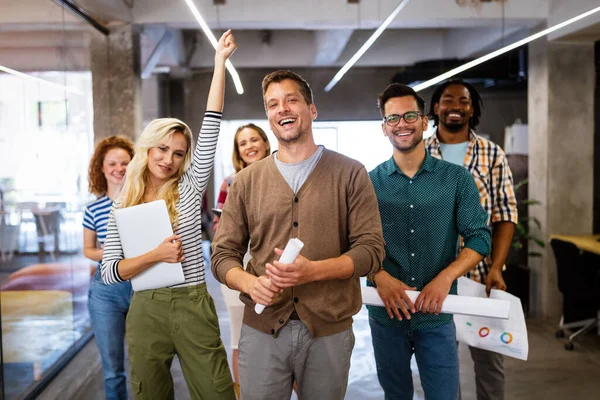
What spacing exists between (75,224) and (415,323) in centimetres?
315

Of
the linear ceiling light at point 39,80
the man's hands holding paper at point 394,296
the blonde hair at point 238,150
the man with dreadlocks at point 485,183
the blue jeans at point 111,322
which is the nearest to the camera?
the man's hands holding paper at point 394,296

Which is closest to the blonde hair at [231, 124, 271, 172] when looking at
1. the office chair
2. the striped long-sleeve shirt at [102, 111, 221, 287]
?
the striped long-sleeve shirt at [102, 111, 221, 287]

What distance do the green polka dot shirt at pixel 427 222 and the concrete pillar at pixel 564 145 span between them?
149 inches

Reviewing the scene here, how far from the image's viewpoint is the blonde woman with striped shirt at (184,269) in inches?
87.0

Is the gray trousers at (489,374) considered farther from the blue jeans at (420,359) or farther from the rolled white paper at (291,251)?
the rolled white paper at (291,251)

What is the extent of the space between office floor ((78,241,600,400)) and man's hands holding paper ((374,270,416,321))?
5.42 ft

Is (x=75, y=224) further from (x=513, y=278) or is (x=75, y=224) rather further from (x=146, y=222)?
(x=513, y=278)

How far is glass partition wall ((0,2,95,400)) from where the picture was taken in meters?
3.19

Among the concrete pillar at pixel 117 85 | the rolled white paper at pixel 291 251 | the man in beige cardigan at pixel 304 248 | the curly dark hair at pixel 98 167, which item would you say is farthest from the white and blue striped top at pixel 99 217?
the concrete pillar at pixel 117 85

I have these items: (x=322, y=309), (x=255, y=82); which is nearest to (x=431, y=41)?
(x=255, y=82)

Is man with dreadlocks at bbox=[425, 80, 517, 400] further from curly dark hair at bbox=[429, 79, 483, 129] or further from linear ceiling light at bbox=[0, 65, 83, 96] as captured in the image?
linear ceiling light at bbox=[0, 65, 83, 96]

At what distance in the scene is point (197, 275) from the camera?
2281 mm

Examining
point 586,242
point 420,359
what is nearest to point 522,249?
point 586,242

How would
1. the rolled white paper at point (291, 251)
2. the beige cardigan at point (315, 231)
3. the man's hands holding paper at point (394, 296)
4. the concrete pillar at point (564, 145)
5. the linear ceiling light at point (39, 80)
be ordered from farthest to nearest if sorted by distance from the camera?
the concrete pillar at point (564, 145) → the linear ceiling light at point (39, 80) → the man's hands holding paper at point (394, 296) → the beige cardigan at point (315, 231) → the rolled white paper at point (291, 251)
